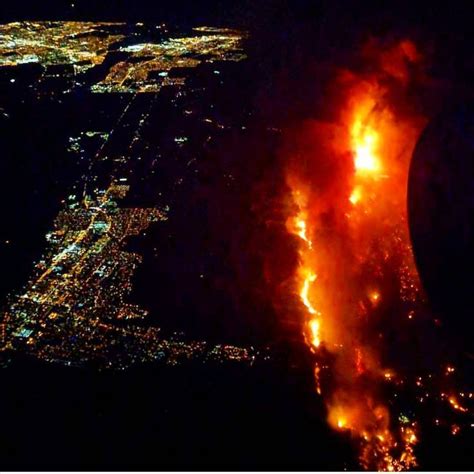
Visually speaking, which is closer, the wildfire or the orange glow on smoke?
the orange glow on smoke

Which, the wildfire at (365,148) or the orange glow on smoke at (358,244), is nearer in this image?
the orange glow on smoke at (358,244)

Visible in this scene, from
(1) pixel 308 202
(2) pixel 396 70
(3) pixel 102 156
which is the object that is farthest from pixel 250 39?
(1) pixel 308 202

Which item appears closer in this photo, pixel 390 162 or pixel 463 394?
pixel 463 394

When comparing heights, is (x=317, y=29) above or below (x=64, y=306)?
above

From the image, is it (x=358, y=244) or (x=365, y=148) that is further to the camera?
(x=365, y=148)

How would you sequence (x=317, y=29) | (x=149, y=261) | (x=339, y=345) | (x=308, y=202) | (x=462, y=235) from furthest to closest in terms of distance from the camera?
(x=317, y=29) < (x=308, y=202) < (x=149, y=261) < (x=339, y=345) < (x=462, y=235)

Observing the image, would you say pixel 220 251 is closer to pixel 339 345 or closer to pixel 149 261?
pixel 149 261

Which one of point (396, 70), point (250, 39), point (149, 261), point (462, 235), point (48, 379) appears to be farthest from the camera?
point (250, 39)

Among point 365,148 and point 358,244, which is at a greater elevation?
point 365,148
